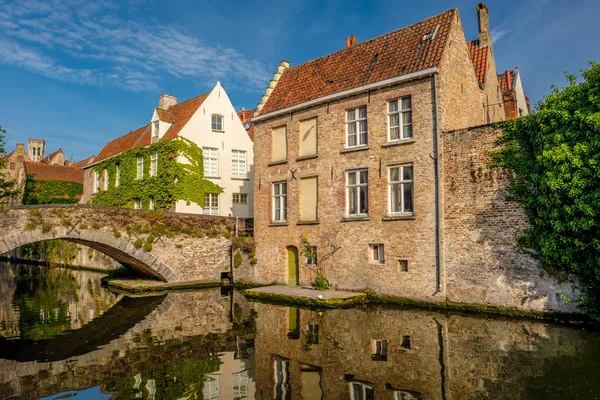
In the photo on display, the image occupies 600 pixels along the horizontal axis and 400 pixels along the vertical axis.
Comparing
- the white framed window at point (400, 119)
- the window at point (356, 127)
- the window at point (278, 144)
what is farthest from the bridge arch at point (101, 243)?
the white framed window at point (400, 119)

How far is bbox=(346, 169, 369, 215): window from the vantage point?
56.3 ft

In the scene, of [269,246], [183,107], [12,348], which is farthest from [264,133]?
[12,348]

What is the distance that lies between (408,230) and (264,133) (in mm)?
8793

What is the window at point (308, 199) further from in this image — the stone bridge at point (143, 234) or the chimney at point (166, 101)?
the chimney at point (166, 101)

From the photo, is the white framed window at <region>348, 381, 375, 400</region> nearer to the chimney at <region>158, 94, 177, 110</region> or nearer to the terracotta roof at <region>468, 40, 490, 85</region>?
the terracotta roof at <region>468, 40, 490, 85</region>

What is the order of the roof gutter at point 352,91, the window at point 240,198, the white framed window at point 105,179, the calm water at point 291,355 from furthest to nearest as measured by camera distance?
the white framed window at point 105,179
the window at point 240,198
the roof gutter at point 352,91
the calm water at point 291,355

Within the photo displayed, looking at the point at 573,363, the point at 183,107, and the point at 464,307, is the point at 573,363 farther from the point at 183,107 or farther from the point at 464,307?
the point at 183,107

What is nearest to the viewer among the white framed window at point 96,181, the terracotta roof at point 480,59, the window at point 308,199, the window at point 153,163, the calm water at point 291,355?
the calm water at point 291,355

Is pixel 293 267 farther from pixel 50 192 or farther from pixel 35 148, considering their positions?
pixel 35 148

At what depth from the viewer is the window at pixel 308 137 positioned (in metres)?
19.0

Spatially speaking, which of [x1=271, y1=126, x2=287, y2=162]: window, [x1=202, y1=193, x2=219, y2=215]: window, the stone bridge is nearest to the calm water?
the stone bridge

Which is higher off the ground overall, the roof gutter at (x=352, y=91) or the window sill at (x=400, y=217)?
the roof gutter at (x=352, y=91)

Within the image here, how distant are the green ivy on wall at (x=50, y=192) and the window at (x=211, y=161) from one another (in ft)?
72.0

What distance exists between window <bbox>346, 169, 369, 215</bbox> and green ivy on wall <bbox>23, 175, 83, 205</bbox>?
34.6 m
